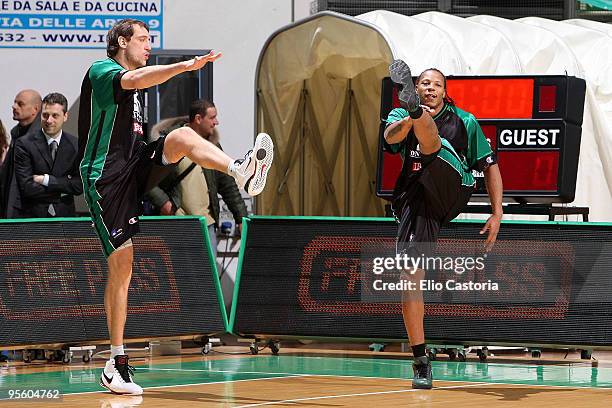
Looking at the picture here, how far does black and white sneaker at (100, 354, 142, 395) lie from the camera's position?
862 cm

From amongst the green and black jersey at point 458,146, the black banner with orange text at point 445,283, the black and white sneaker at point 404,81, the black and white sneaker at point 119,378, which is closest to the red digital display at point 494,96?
the black banner with orange text at point 445,283

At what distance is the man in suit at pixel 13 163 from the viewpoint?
40.3 feet

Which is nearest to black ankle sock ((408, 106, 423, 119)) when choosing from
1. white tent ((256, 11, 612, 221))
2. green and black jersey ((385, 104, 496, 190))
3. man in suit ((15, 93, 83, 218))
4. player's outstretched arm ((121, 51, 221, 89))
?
green and black jersey ((385, 104, 496, 190))

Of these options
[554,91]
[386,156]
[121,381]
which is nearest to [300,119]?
[386,156]

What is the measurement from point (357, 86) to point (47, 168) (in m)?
3.87

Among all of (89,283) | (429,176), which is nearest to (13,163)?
(89,283)

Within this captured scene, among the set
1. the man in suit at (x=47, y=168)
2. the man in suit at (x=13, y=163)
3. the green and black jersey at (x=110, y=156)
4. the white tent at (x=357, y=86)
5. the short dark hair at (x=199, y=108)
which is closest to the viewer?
the green and black jersey at (x=110, y=156)

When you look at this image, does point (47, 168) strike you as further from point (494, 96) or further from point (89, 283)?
point (494, 96)

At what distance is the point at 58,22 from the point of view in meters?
14.8

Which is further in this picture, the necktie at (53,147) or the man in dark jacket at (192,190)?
the man in dark jacket at (192,190)

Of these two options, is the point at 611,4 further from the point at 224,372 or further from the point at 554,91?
the point at 224,372

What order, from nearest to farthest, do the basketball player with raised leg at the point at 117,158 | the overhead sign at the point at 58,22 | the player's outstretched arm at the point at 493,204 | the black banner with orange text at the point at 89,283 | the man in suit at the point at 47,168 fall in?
1. the basketball player with raised leg at the point at 117,158
2. the player's outstretched arm at the point at 493,204
3. the black banner with orange text at the point at 89,283
4. the man in suit at the point at 47,168
5. the overhead sign at the point at 58,22

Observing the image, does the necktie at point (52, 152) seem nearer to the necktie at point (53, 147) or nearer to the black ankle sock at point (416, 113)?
the necktie at point (53, 147)

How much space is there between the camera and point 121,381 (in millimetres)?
8625
